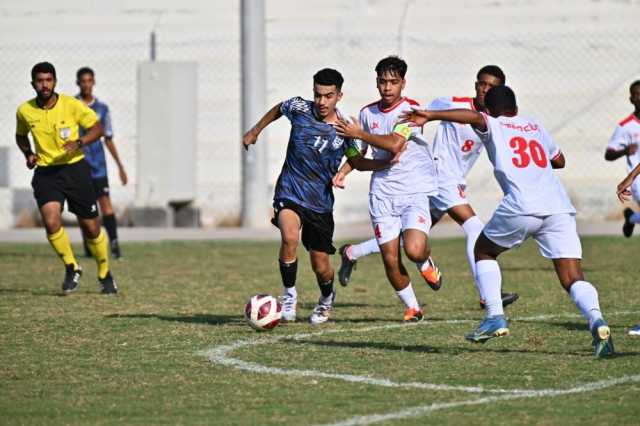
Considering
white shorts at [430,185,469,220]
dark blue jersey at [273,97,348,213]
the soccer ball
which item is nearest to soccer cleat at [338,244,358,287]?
white shorts at [430,185,469,220]

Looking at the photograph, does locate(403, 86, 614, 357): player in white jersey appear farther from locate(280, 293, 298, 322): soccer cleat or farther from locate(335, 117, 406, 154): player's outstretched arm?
locate(280, 293, 298, 322): soccer cleat

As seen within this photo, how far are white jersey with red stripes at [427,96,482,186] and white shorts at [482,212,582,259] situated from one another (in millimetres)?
3140

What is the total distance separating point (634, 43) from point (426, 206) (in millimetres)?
13316

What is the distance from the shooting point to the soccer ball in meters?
9.77

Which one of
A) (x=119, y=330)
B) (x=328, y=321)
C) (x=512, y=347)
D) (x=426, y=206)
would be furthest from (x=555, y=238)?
(x=119, y=330)

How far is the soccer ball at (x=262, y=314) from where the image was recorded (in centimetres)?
977

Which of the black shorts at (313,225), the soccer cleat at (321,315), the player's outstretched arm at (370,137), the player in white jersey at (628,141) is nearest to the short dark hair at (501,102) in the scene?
the player's outstretched arm at (370,137)

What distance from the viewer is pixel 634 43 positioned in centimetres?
2252

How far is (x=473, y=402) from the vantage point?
6.90 m

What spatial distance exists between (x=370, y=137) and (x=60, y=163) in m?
4.12

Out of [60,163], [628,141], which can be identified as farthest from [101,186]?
[628,141]

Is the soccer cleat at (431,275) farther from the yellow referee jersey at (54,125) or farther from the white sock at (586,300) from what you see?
the yellow referee jersey at (54,125)

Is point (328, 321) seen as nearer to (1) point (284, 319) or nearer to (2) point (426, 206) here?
(1) point (284, 319)

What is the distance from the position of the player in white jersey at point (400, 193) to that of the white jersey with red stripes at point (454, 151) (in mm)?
1198
